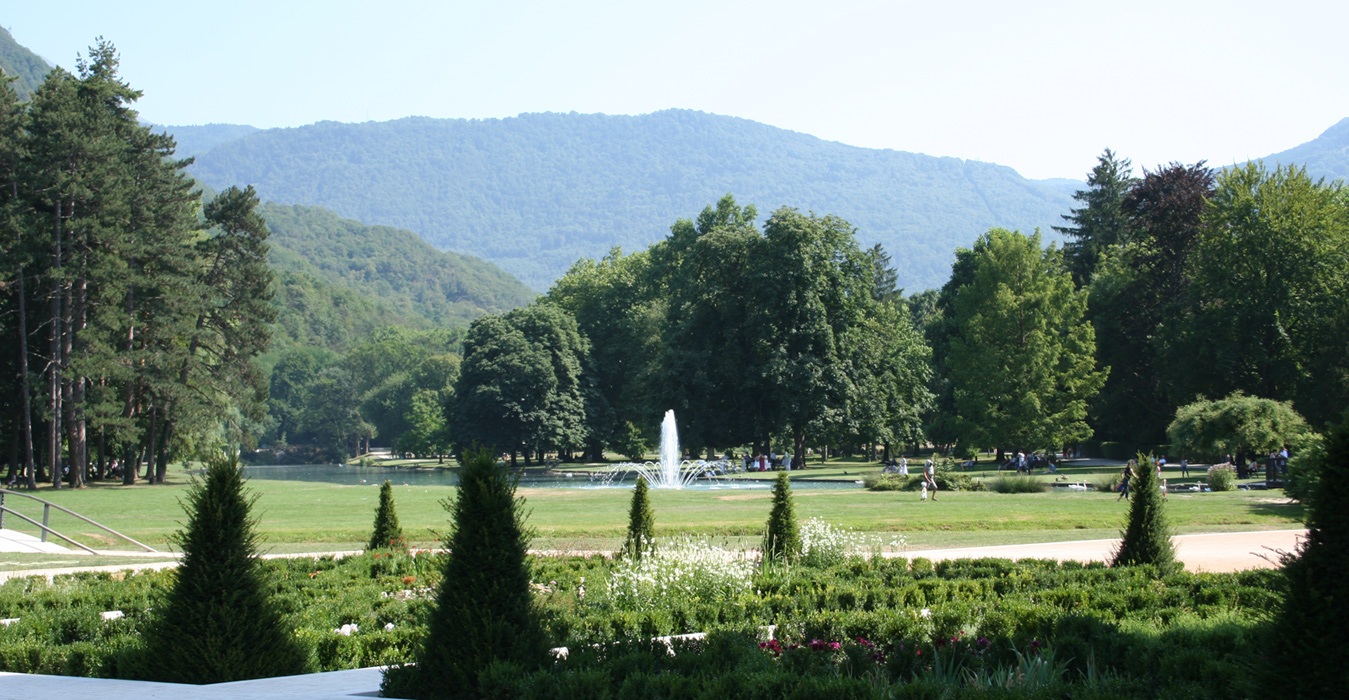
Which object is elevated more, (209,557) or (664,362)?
(664,362)

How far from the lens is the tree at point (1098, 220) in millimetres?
74062

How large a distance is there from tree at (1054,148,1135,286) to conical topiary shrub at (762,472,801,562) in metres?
64.3

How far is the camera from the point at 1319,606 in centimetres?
521

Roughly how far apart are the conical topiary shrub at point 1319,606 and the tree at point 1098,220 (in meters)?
72.8

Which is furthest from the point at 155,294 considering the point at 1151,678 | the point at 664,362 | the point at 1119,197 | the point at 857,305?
the point at 1119,197

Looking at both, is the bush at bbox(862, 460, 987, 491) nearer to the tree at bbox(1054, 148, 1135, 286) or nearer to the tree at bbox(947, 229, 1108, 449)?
the tree at bbox(947, 229, 1108, 449)

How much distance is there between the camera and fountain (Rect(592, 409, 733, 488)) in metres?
48.2

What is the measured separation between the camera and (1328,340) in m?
44.9

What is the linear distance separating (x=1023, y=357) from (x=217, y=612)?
5020 cm

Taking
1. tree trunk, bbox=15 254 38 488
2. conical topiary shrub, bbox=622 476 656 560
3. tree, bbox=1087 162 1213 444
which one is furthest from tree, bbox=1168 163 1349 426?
tree trunk, bbox=15 254 38 488

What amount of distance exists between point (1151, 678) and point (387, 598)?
9268 millimetres

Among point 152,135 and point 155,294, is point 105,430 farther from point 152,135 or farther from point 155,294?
point 152,135

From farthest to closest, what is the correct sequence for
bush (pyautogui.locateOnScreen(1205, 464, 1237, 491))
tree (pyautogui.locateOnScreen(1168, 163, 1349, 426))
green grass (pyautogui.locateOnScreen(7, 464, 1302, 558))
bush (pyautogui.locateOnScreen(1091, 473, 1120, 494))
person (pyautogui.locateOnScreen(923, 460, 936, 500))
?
tree (pyautogui.locateOnScreen(1168, 163, 1349, 426)), bush (pyautogui.locateOnScreen(1091, 473, 1120, 494)), bush (pyautogui.locateOnScreen(1205, 464, 1237, 491)), person (pyautogui.locateOnScreen(923, 460, 936, 500)), green grass (pyautogui.locateOnScreen(7, 464, 1302, 558))

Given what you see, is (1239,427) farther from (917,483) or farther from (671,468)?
(671,468)
